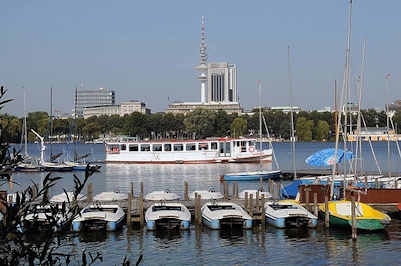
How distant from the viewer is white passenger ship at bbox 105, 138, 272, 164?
87562 millimetres

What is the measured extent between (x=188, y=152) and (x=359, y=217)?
62858 millimetres

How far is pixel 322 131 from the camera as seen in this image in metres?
194

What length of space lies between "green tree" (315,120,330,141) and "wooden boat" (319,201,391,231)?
168m

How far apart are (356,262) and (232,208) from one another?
895 centimetres

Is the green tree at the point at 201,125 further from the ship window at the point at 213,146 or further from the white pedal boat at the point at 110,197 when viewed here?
the white pedal boat at the point at 110,197

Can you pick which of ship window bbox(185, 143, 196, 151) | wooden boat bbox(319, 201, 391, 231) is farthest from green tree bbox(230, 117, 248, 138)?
wooden boat bbox(319, 201, 391, 231)

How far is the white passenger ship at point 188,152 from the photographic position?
87562mm

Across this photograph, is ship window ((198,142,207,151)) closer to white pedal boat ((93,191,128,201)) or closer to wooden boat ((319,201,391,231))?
white pedal boat ((93,191,128,201))

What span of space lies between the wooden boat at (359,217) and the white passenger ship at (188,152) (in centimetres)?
5587

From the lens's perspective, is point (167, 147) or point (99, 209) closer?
point (99, 209)

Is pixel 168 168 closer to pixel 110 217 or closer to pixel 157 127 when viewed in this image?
pixel 110 217

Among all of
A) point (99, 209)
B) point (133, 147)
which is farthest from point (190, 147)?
point (99, 209)

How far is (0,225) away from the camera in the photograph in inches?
309

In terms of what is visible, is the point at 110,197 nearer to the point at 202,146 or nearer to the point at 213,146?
the point at 213,146
